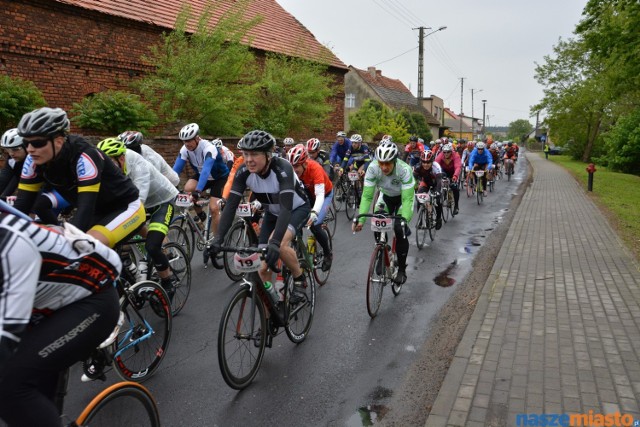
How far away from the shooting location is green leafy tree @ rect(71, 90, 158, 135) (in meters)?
13.4

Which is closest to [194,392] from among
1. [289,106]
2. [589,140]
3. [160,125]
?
[160,125]

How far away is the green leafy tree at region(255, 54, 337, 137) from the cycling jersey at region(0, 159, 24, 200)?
1399 centimetres

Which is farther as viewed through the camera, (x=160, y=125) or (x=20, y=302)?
(x=160, y=125)

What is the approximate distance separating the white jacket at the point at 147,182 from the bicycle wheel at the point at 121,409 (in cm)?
279

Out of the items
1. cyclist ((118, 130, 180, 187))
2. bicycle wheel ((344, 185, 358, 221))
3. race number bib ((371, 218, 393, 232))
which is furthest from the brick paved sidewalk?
bicycle wheel ((344, 185, 358, 221))

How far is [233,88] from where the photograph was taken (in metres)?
16.3

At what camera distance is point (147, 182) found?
5344 mm

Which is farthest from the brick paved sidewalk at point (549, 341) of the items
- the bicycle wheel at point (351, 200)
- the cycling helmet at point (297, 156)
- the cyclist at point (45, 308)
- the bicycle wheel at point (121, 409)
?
the bicycle wheel at point (351, 200)

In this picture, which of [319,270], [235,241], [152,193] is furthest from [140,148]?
[319,270]

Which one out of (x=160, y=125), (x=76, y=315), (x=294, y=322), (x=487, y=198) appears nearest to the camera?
(x=76, y=315)

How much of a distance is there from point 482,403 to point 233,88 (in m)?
14.3

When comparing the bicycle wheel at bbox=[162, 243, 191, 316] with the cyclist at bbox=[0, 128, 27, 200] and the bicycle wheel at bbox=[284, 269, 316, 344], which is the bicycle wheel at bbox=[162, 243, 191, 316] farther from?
the cyclist at bbox=[0, 128, 27, 200]

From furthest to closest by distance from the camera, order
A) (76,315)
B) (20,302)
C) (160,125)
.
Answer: (160,125) → (76,315) → (20,302)

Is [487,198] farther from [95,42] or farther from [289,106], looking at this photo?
[95,42]
